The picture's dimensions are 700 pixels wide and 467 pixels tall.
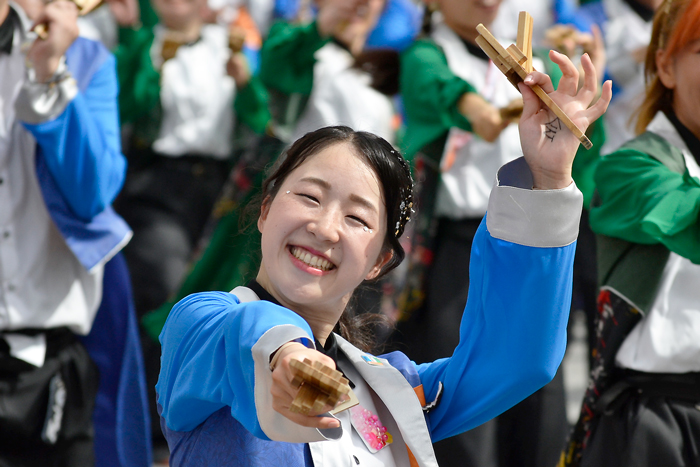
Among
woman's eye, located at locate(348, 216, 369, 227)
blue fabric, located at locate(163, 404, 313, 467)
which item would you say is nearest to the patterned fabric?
woman's eye, located at locate(348, 216, 369, 227)

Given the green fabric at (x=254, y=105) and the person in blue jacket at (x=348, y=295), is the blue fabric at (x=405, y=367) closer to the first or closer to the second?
the person in blue jacket at (x=348, y=295)

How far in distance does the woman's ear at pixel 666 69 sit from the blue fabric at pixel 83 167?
1.45 m

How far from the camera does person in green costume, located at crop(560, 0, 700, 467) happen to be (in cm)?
210

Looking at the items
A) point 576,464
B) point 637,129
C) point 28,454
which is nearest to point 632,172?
point 637,129

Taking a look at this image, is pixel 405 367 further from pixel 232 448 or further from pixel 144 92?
pixel 144 92

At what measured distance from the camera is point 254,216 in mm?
1893

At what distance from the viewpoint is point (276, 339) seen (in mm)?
1247

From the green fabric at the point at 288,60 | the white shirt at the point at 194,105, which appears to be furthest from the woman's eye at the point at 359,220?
the white shirt at the point at 194,105

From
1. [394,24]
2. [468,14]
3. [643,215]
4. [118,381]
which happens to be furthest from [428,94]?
[394,24]

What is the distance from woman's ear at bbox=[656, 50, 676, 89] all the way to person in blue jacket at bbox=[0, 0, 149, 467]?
145 cm

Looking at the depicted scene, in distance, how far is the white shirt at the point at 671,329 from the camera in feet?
6.89

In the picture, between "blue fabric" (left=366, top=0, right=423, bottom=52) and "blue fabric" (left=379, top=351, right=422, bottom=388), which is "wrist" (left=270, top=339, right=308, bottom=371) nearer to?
"blue fabric" (left=379, top=351, right=422, bottom=388)

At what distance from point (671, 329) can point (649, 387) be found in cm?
15

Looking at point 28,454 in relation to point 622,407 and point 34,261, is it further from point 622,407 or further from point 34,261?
point 622,407
